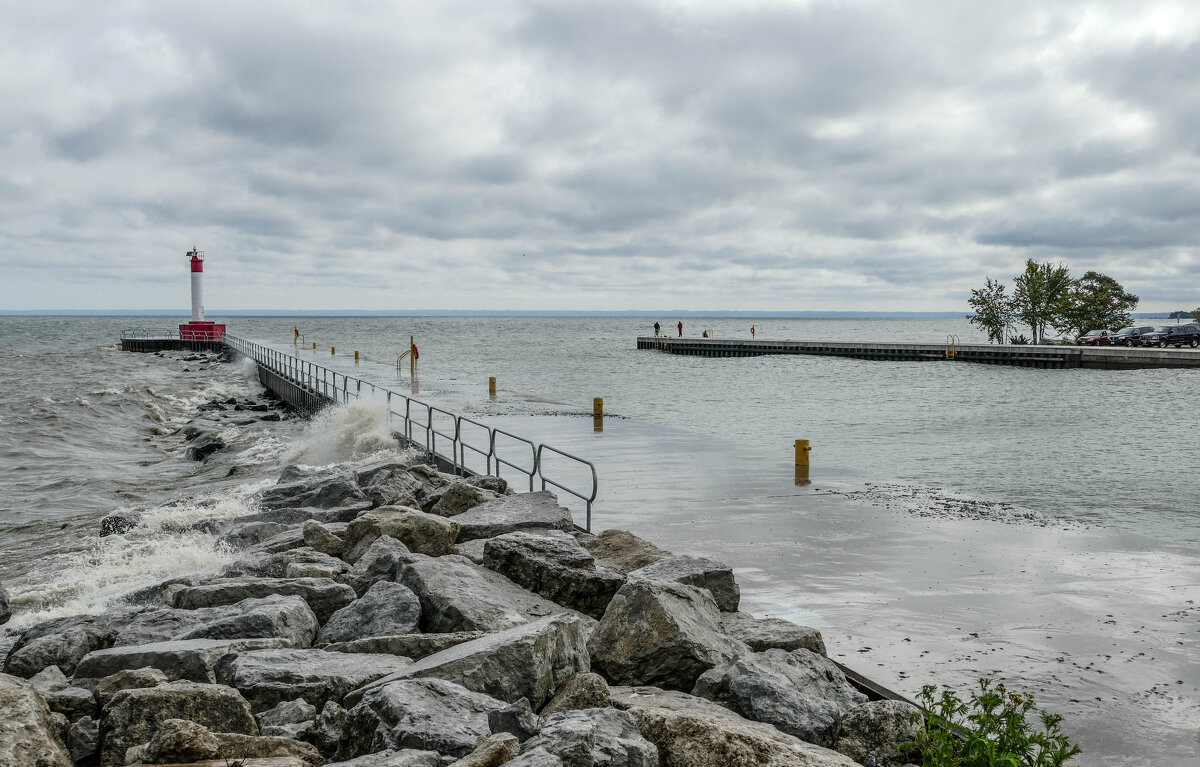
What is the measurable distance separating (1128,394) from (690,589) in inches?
1837

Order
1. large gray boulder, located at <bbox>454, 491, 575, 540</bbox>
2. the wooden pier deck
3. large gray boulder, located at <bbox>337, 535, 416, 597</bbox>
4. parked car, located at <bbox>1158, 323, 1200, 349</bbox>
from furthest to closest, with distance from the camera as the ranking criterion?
parked car, located at <bbox>1158, 323, 1200, 349</bbox>
the wooden pier deck
large gray boulder, located at <bbox>454, 491, 575, 540</bbox>
large gray boulder, located at <bbox>337, 535, 416, 597</bbox>

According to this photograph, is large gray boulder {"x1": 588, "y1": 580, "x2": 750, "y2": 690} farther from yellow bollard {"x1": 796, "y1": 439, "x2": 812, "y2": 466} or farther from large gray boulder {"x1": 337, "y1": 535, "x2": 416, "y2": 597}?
yellow bollard {"x1": 796, "y1": 439, "x2": 812, "y2": 466}

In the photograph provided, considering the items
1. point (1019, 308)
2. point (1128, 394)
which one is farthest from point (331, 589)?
point (1019, 308)

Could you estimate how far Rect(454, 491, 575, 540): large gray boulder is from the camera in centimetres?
980

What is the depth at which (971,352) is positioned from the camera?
72250 mm

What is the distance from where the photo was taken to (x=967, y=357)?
72062mm

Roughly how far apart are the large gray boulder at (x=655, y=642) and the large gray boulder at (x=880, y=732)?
1011 millimetres

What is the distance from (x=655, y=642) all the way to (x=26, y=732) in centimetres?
338

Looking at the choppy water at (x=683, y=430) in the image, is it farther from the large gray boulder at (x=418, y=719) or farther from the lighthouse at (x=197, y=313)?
the lighthouse at (x=197, y=313)

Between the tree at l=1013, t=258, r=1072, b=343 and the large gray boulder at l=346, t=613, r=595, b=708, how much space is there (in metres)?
89.5

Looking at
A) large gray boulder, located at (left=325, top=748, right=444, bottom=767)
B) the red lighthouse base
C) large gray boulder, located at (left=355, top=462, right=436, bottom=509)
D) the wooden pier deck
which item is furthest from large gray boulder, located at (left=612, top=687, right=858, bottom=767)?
the red lighthouse base

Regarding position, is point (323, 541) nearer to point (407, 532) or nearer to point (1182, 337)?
point (407, 532)

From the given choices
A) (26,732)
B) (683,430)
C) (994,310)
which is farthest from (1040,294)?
(26,732)

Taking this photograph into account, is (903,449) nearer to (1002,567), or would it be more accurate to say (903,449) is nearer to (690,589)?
(1002,567)
